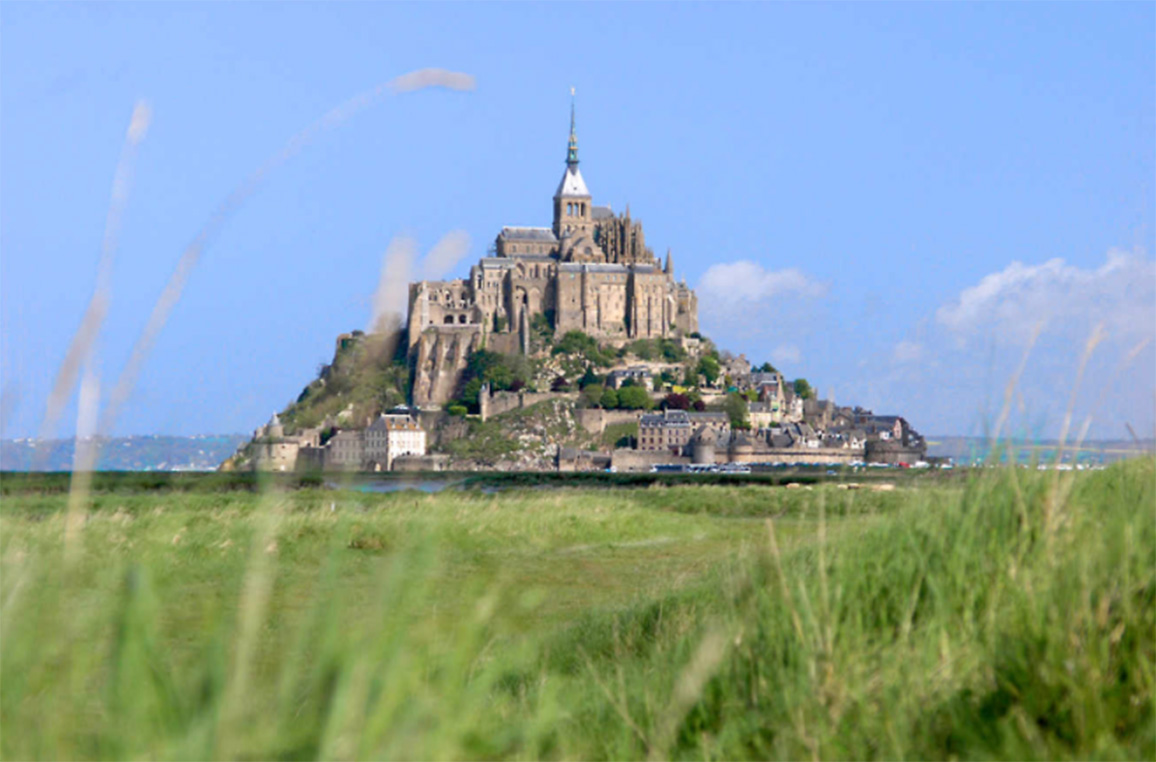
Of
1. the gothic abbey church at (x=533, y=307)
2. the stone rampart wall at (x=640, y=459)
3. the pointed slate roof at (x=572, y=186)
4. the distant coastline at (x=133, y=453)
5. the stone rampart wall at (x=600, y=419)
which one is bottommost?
the distant coastline at (x=133, y=453)

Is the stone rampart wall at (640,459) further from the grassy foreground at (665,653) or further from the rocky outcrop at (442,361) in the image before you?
the grassy foreground at (665,653)

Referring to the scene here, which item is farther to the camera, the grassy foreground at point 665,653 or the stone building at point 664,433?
the stone building at point 664,433

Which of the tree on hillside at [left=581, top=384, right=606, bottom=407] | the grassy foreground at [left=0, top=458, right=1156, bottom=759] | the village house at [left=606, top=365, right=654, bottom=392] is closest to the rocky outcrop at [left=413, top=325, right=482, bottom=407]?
the tree on hillside at [left=581, top=384, right=606, bottom=407]

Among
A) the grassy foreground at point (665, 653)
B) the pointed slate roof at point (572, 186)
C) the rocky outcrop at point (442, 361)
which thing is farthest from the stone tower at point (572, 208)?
the grassy foreground at point (665, 653)

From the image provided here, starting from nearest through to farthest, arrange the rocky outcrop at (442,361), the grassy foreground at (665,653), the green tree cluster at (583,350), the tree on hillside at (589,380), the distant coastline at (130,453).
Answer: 1. the distant coastline at (130,453)
2. the grassy foreground at (665,653)
3. the tree on hillside at (589,380)
4. the rocky outcrop at (442,361)
5. the green tree cluster at (583,350)

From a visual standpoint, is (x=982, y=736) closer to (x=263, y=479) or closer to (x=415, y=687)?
(x=415, y=687)

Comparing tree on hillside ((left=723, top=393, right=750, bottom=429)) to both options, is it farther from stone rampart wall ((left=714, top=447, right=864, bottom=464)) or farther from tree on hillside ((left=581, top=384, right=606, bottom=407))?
tree on hillside ((left=581, top=384, right=606, bottom=407))

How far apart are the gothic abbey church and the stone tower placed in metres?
4.69

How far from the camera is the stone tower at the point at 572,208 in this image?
292 ft

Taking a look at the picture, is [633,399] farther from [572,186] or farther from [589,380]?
[572,186]

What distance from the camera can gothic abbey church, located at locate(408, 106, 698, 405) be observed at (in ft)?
257

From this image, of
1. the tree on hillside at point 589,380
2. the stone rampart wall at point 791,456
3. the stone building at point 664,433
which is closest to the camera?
the stone rampart wall at point 791,456

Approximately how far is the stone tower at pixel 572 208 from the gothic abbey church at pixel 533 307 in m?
4.69

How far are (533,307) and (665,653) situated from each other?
7555cm
